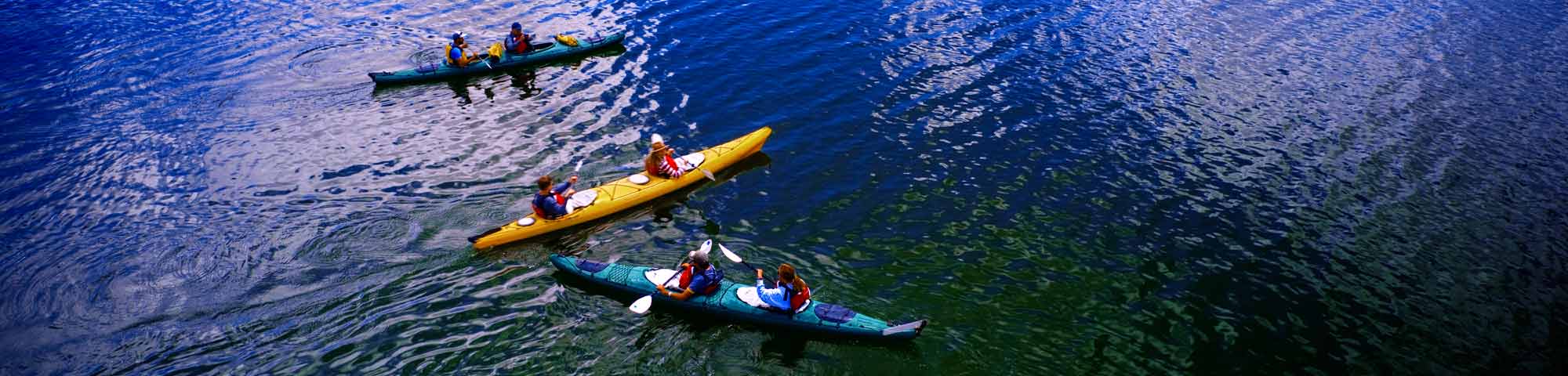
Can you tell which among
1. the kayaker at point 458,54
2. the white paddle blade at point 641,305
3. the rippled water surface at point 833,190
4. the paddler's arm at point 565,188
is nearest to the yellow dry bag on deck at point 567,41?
the rippled water surface at point 833,190

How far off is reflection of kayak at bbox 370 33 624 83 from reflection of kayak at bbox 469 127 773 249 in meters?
9.03

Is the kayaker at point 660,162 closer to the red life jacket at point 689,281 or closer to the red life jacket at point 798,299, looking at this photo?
the red life jacket at point 689,281

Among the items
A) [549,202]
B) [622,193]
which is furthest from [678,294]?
[622,193]

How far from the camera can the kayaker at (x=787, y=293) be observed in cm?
1438

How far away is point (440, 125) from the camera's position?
23234 millimetres

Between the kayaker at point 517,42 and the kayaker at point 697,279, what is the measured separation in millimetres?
14936

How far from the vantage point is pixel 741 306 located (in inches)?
595

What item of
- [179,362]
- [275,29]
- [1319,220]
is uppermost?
[275,29]

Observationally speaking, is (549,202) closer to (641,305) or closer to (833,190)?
(641,305)

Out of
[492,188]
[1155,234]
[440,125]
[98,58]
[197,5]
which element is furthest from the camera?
[197,5]

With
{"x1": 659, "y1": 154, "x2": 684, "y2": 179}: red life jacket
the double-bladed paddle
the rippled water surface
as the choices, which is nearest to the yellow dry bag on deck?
Result: the rippled water surface

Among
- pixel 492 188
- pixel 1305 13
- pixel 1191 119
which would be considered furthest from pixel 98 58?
pixel 1305 13

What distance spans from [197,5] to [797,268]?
93.0 feet

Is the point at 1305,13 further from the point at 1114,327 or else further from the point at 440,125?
the point at 440,125
